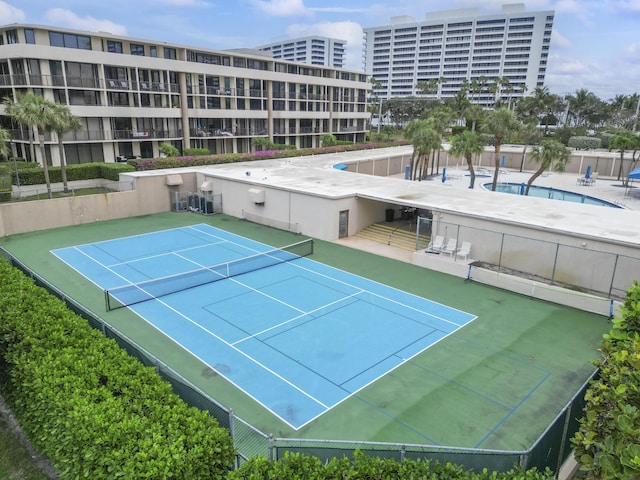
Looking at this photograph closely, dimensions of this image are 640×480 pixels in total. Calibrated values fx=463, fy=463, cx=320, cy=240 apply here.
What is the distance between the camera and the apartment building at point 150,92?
1757 inches

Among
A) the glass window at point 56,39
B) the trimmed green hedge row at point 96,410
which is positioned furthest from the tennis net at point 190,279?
the glass window at point 56,39

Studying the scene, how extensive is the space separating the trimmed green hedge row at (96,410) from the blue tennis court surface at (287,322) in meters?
4.50

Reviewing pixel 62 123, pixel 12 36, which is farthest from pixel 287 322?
pixel 12 36

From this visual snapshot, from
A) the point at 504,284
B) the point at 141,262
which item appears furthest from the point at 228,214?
the point at 504,284

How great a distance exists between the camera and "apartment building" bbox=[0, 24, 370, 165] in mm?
44625

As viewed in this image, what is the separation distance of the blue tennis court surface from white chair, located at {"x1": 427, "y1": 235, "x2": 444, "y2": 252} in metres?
4.64

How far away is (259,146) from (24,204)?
3503 centimetres

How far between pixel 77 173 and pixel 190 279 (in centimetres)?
2215

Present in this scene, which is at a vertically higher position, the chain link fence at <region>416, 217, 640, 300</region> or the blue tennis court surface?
the chain link fence at <region>416, 217, 640, 300</region>

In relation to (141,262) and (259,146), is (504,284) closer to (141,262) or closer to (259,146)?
(141,262)

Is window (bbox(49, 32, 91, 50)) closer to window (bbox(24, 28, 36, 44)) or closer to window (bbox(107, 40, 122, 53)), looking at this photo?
window (bbox(24, 28, 36, 44))

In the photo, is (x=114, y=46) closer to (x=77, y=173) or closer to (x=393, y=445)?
(x=77, y=173)

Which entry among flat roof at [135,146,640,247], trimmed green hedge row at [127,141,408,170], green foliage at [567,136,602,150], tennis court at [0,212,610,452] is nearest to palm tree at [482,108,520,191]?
flat roof at [135,146,640,247]

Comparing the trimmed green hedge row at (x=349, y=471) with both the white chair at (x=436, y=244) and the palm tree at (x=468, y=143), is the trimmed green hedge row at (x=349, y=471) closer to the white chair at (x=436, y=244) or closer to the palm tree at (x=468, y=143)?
the white chair at (x=436, y=244)
